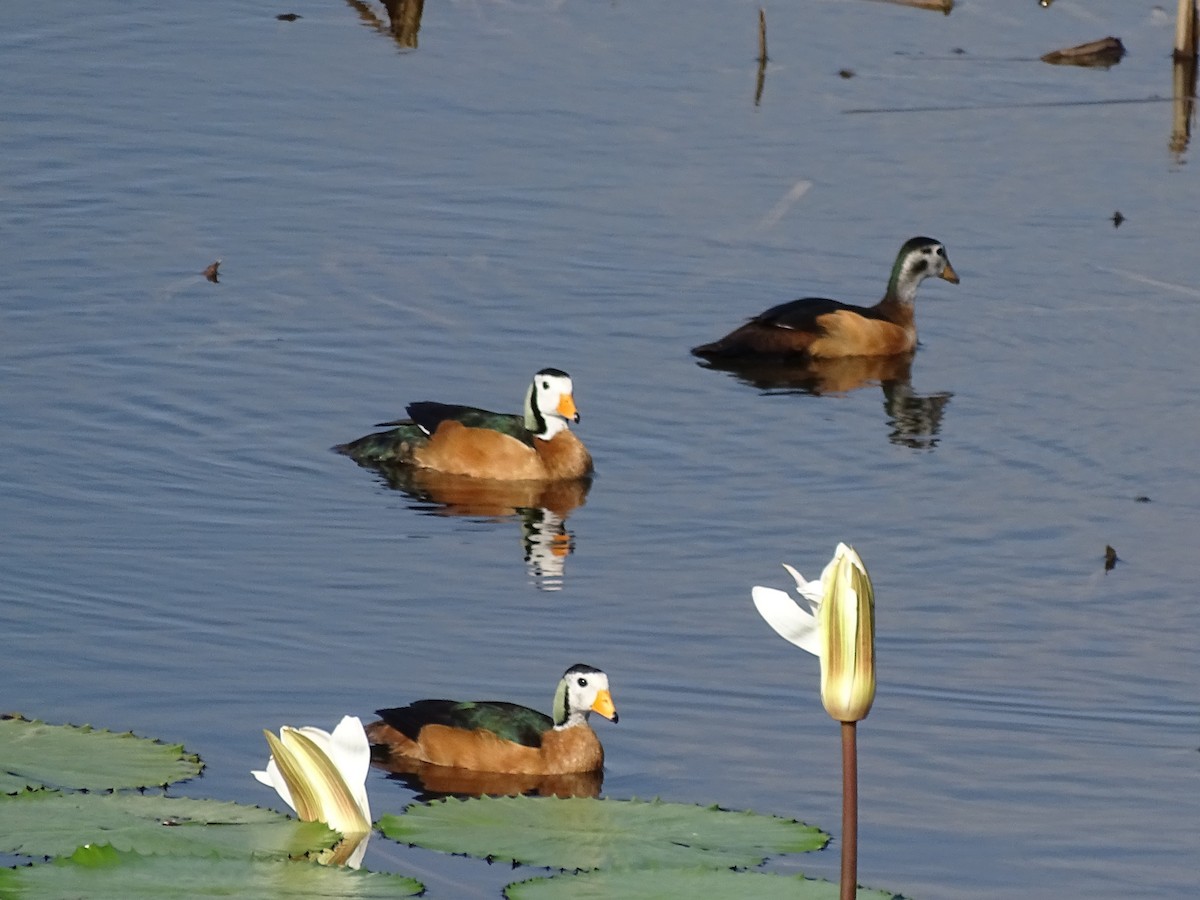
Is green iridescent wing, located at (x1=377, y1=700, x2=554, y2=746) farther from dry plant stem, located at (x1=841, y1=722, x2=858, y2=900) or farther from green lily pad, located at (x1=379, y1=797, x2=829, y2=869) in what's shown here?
dry plant stem, located at (x1=841, y1=722, x2=858, y2=900)

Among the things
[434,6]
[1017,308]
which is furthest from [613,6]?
[1017,308]

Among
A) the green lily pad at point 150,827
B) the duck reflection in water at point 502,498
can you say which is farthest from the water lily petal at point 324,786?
the duck reflection in water at point 502,498

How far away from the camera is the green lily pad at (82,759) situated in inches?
341

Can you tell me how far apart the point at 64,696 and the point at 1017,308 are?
1053 centimetres

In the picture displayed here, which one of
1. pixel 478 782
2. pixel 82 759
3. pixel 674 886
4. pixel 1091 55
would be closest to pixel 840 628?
pixel 674 886

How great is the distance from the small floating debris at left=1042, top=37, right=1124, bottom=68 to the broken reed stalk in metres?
0.62

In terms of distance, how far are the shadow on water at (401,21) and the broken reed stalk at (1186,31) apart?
796 cm

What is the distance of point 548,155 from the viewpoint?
22.3m

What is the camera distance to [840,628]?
5.16 meters

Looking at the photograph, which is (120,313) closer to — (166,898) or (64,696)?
(64,696)

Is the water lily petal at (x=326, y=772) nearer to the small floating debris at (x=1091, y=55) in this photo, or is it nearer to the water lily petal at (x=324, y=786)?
the water lily petal at (x=324, y=786)

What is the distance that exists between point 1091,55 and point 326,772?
20.9 m

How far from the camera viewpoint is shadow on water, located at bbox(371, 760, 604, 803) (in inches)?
405

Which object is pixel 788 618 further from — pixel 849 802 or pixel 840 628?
pixel 849 802
